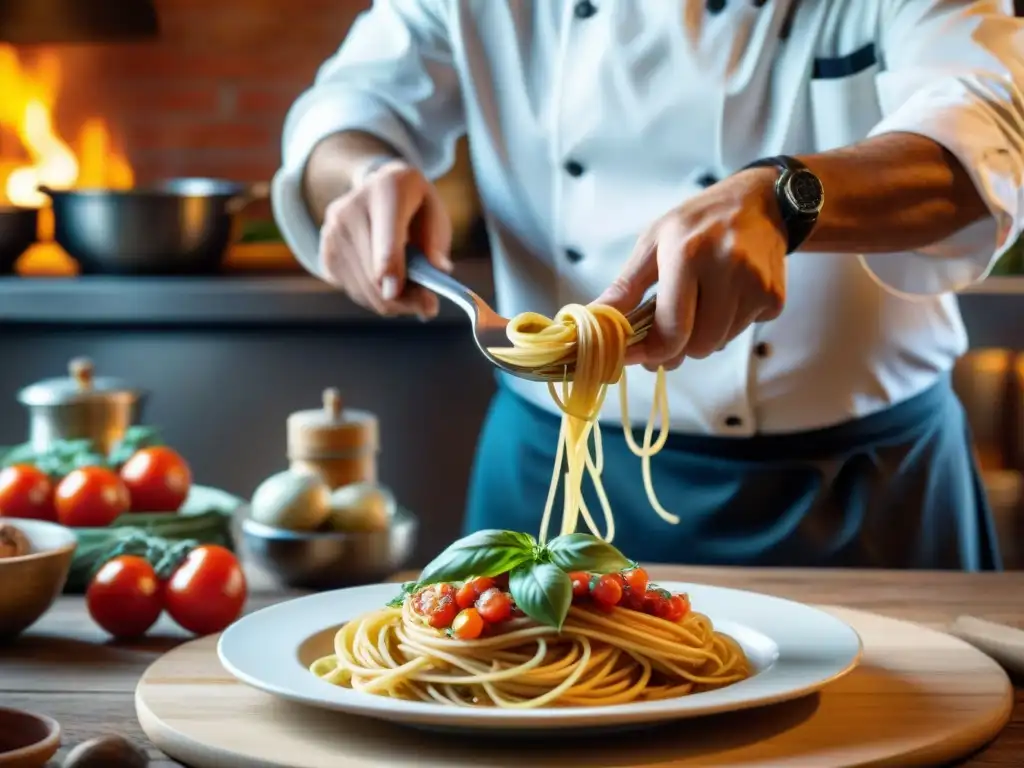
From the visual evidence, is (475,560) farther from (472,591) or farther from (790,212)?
(790,212)

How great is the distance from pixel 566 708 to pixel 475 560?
15 centimetres

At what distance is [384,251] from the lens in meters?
1.51

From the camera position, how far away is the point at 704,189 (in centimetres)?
147

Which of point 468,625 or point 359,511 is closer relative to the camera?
point 468,625

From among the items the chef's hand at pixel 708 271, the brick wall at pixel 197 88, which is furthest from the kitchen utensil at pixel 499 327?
the brick wall at pixel 197 88

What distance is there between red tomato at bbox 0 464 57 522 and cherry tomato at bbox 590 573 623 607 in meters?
0.69

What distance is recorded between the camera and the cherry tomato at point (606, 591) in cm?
109

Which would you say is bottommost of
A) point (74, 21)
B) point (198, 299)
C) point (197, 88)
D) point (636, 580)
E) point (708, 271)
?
point (636, 580)

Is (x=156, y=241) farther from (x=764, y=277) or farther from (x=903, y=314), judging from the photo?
(x=764, y=277)

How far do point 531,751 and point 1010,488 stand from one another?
2268 mm

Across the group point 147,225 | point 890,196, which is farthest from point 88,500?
point 147,225

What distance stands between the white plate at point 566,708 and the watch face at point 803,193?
338 mm

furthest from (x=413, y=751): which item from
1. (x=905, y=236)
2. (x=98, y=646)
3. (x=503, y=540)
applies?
(x=905, y=236)

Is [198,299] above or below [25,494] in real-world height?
above
